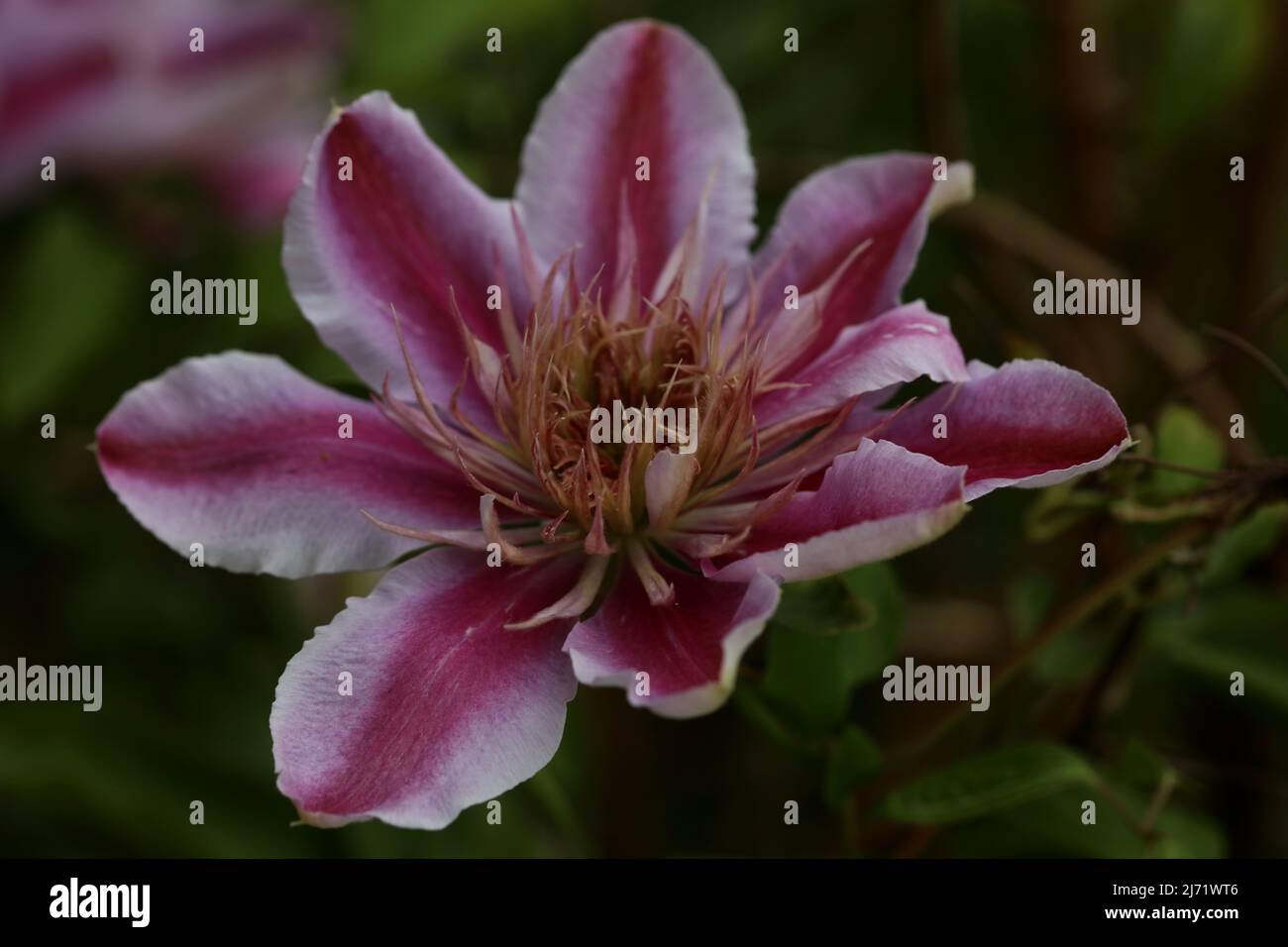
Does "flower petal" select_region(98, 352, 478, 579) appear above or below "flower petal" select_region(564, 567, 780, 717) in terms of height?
above

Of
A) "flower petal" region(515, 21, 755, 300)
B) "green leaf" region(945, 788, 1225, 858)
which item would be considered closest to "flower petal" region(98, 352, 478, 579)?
"flower petal" region(515, 21, 755, 300)

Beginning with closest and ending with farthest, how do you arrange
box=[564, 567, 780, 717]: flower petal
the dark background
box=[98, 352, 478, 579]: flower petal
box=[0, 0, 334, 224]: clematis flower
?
box=[564, 567, 780, 717]: flower petal → box=[98, 352, 478, 579]: flower petal → the dark background → box=[0, 0, 334, 224]: clematis flower

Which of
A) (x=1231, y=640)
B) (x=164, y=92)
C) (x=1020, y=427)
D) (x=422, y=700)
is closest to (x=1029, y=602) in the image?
(x=1231, y=640)

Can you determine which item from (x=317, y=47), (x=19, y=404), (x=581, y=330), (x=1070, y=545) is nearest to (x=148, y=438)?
(x=581, y=330)

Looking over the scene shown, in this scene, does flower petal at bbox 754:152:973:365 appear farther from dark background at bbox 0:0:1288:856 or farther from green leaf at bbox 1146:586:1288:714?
green leaf at bbox 1146:586:1288:714

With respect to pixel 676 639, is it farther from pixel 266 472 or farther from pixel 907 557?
pixel 907 557
